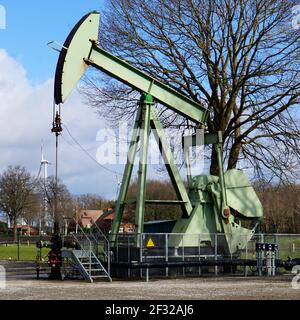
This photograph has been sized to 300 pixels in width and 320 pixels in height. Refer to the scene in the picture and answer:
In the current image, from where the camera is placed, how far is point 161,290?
18422mm

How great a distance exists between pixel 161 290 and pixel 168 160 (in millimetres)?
7302

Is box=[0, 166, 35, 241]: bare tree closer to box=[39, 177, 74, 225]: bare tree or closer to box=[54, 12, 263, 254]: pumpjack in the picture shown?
box=[39, 177, 74, 225]: bare tree

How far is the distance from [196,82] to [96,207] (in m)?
96.5

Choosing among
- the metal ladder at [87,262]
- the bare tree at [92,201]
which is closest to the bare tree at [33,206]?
the bare tree at [92,201]

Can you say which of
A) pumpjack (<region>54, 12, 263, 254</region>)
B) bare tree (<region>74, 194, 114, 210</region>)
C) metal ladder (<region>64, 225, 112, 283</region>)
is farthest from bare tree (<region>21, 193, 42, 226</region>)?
metal ladder (<region>64, 225, 112, 283</region>)

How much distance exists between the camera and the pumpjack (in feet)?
73.6

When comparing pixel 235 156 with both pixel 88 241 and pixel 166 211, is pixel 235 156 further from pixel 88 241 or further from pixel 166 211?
pixel 166 211

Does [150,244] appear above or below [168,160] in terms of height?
below

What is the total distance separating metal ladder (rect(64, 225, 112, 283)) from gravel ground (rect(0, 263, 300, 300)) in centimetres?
53

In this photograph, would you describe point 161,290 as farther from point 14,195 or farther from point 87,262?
point 14,195

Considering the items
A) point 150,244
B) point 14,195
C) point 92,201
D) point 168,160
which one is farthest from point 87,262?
point 92,201

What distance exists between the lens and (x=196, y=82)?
33.0 m
